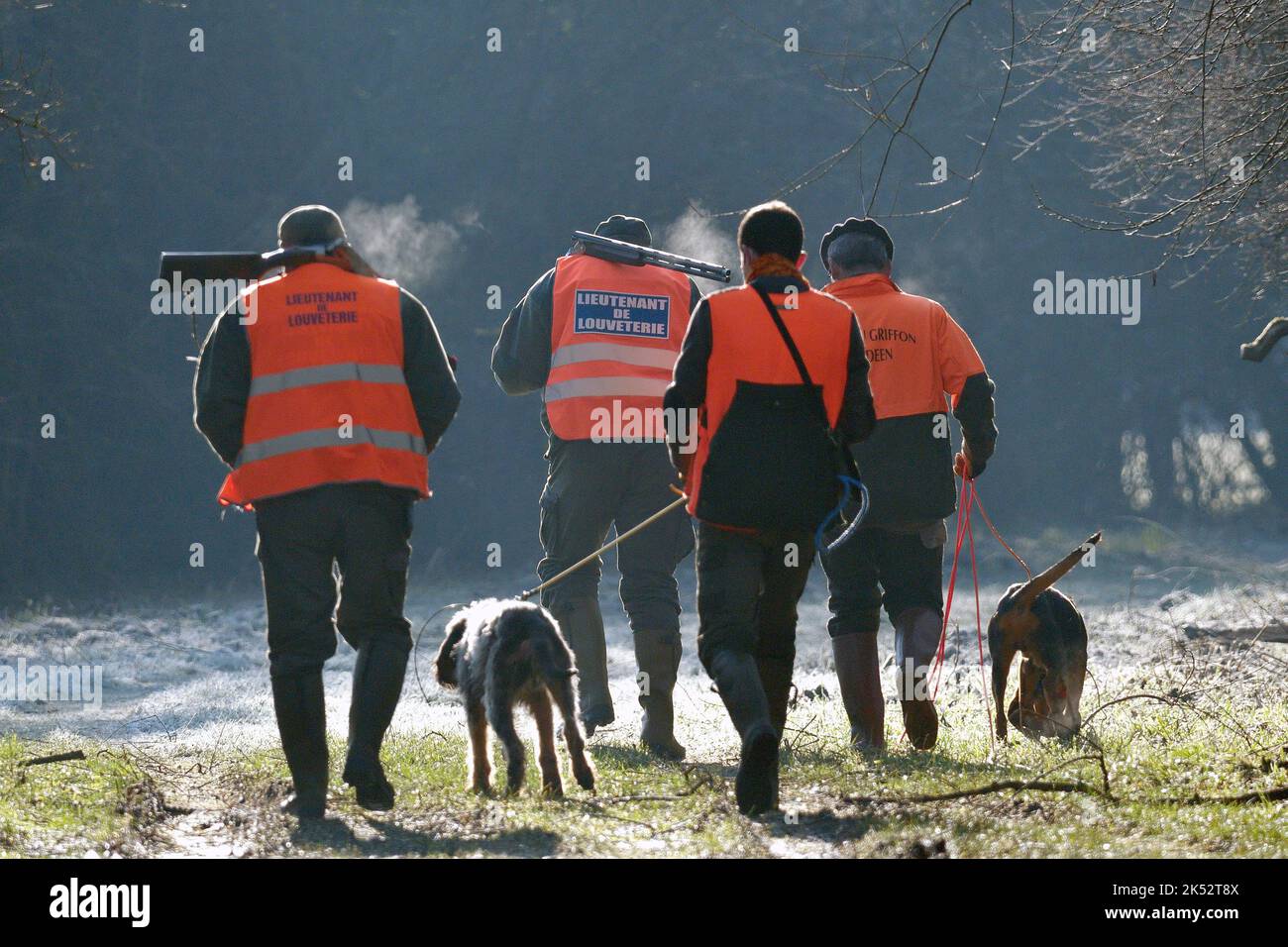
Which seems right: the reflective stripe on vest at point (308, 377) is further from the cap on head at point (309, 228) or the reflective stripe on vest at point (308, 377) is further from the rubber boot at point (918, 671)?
the rubber boot at point (918, 671)

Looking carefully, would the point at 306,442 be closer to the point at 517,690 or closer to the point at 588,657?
the point at 517,690

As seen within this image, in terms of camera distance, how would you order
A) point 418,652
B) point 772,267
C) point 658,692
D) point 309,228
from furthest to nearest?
point 418,652, point 658,692, point 309,228, point 772,267

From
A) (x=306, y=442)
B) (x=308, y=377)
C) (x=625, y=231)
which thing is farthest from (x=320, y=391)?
(x=625, y=231)

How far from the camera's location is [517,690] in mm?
6289

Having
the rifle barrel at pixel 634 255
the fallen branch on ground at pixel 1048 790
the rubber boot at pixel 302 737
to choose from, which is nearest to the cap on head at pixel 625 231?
the rifle barrel at pixel 634 255

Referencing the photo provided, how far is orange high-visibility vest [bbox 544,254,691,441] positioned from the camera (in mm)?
7715

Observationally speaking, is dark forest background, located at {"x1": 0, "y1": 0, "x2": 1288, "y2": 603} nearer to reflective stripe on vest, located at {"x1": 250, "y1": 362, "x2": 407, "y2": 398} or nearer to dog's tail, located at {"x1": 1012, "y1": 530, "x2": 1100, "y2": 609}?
dog's tail, located at {"x1": 1012, "y1": 530, "x2": 1100, "y2": 609}

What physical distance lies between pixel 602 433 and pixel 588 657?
47.2 inches

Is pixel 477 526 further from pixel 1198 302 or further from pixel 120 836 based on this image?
pixel 120 836

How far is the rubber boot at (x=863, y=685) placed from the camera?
7.17 m

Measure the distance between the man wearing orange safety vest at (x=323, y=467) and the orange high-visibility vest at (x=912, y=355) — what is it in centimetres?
238

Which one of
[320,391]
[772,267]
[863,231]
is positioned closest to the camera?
[320,391]

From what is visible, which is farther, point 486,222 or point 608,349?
point 486,222
